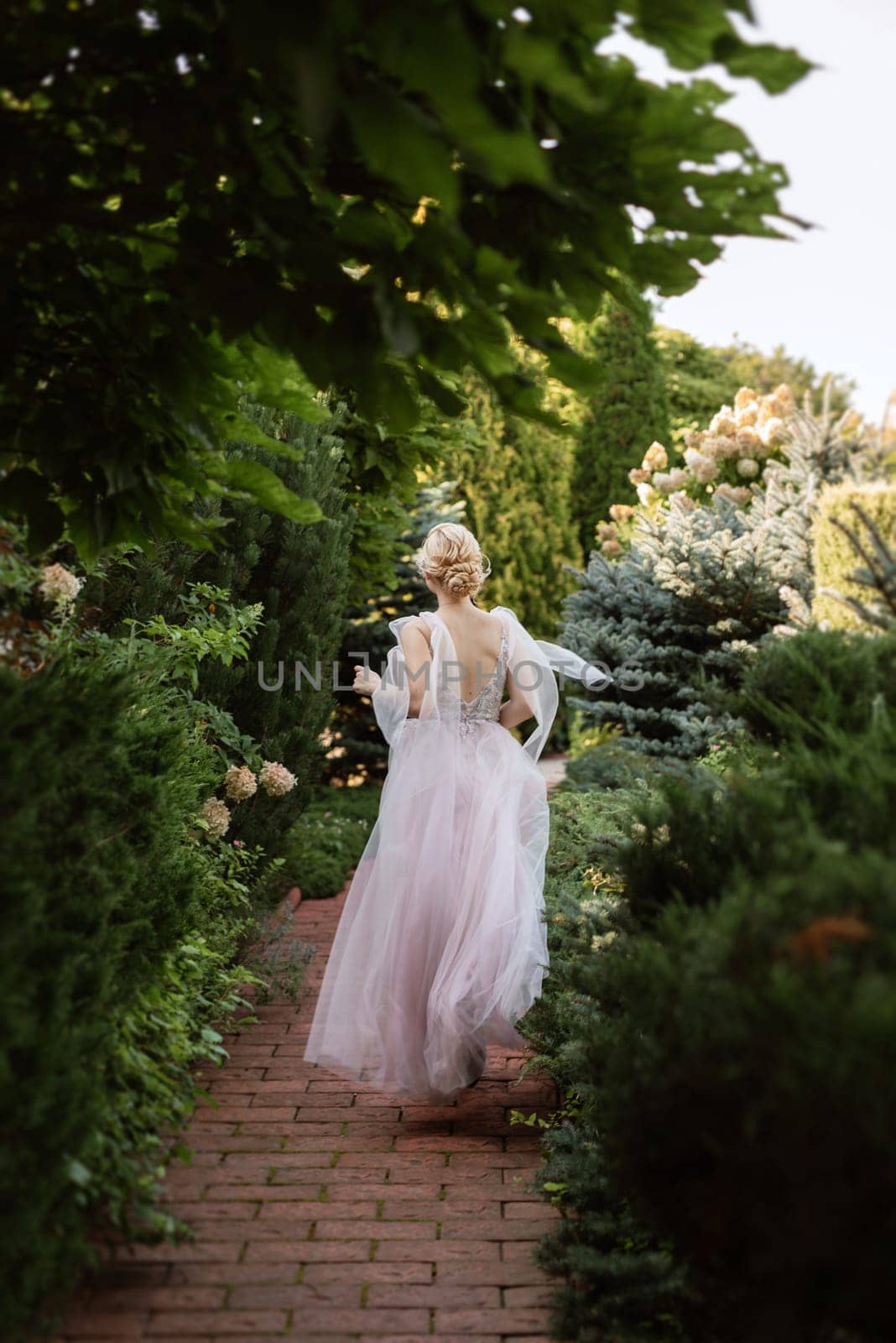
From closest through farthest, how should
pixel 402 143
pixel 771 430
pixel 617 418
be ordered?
pixel 402 143
pixel 771 430
pixel 617 418

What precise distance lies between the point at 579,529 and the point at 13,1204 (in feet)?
48.1

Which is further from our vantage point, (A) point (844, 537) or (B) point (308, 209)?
(A) point (844, 537)

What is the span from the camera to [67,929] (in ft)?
9.42

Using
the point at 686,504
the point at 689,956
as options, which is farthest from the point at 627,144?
the point at 686,504

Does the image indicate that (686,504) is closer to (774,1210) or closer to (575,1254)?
(575,1254)

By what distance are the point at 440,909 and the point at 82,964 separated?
83.8 inches

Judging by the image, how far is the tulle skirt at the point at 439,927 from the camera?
4.62m

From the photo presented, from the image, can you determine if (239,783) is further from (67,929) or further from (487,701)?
(67,929)

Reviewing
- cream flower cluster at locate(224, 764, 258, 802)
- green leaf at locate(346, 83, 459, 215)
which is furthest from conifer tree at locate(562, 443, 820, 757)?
green leaf at locate(346, 83, 459, 215)

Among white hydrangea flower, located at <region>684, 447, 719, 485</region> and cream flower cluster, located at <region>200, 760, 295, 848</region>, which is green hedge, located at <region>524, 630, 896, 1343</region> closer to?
cream flower cluster, located at <region>200, 760, 295, 848</region>

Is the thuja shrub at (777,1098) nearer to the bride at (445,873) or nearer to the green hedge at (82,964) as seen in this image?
the green hedge at (82,964)

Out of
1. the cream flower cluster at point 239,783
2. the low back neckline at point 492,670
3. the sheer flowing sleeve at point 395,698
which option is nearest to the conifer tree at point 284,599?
the cream flower cluster at point 239,783

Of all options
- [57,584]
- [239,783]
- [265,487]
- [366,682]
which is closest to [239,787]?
[239,783]

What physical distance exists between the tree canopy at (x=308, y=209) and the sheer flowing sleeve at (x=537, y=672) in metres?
2.41
